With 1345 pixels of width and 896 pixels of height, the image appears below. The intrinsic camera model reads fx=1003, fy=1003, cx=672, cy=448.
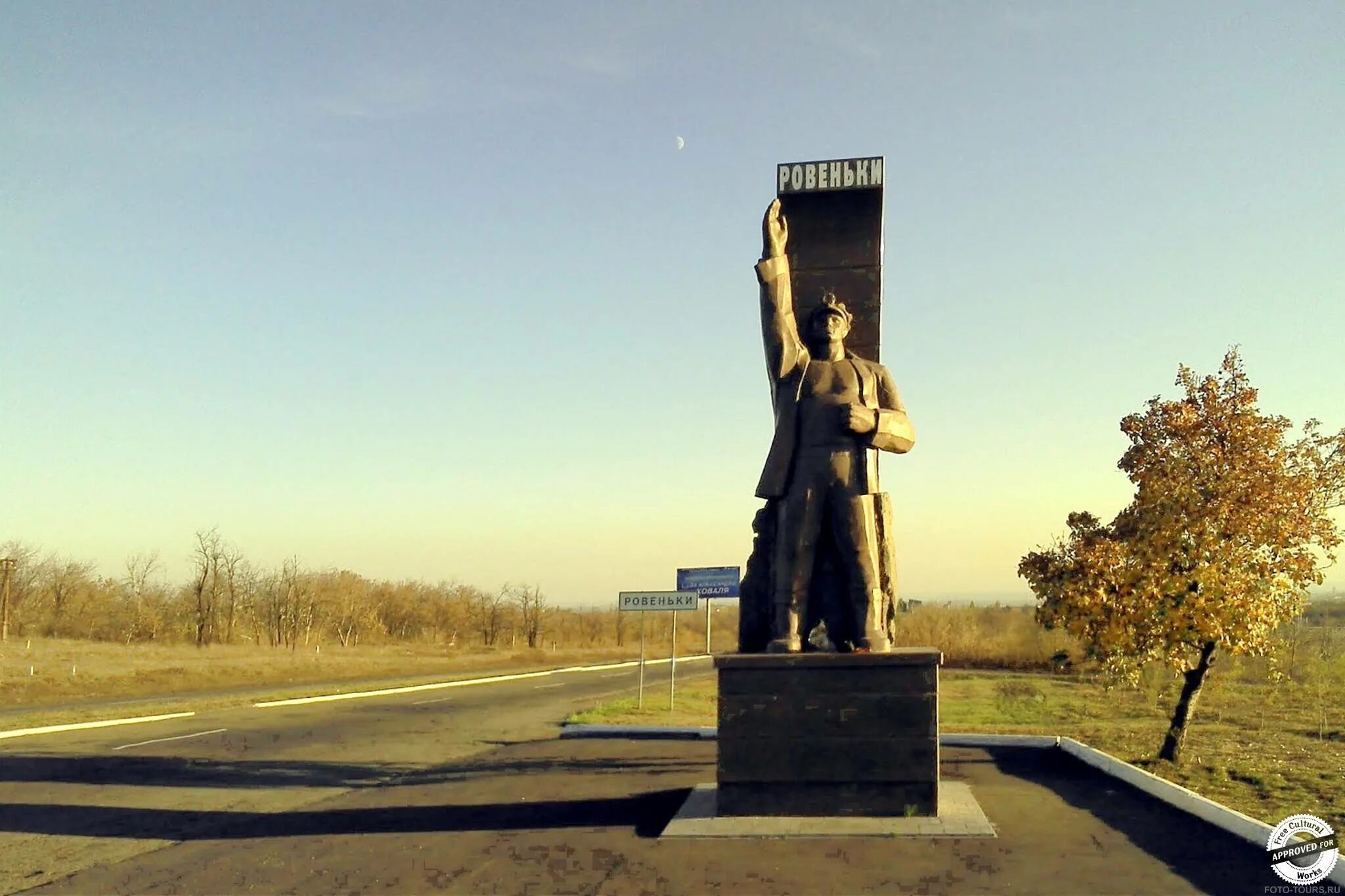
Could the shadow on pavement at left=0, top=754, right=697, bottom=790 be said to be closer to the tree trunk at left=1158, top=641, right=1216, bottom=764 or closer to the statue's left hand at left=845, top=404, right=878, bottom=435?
the statue's left hand at left=845, top=404, right=878, bottom=435

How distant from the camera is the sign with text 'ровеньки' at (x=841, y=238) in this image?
923 cm

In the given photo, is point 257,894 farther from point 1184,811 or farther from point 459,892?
point 1184,811

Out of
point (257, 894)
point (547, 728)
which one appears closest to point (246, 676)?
point (547, 728)

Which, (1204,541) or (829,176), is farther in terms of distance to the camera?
(1204,541)

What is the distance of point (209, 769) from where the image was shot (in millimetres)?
12172

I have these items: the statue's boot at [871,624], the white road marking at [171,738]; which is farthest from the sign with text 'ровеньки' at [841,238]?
the white road marking at [171,738]

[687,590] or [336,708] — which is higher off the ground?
[687,590]

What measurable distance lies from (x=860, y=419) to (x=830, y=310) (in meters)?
1.18

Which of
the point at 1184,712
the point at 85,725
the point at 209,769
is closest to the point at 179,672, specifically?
the point at 85,725

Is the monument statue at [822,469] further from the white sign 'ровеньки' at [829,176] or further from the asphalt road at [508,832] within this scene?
the asphalt road at [508,832]

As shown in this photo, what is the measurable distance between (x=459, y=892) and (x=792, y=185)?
656 cm

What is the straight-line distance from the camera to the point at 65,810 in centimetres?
962

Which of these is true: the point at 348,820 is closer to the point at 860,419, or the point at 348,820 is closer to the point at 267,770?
the point at 267,770

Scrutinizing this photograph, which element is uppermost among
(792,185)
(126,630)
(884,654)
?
(792,185)
